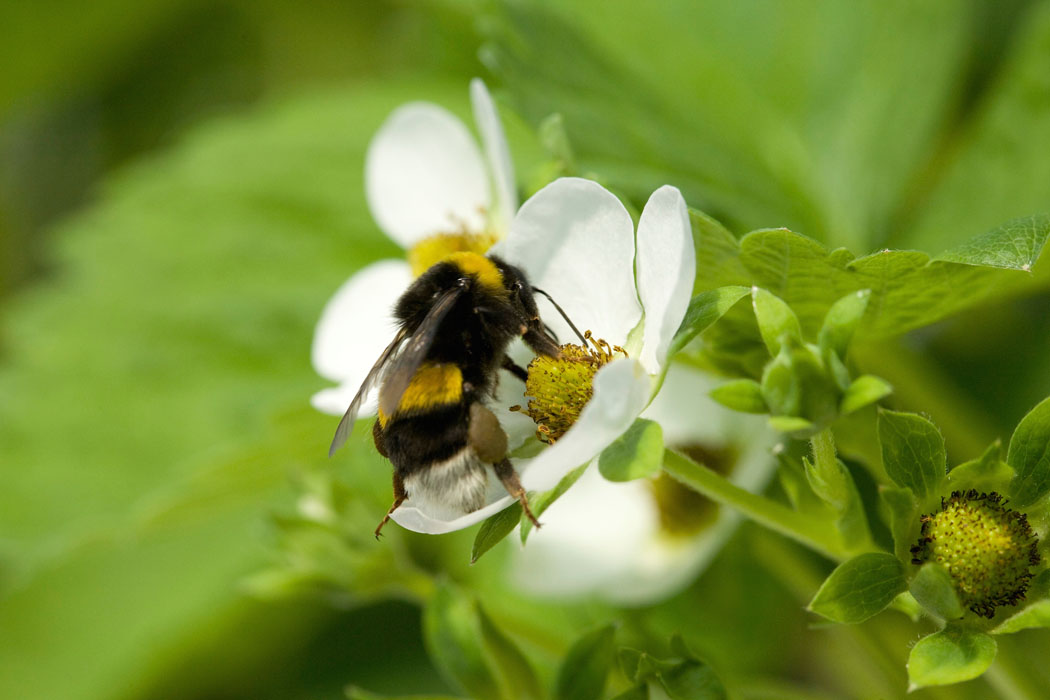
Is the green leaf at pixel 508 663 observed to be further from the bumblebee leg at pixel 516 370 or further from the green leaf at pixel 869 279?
the green leaf at pixel 869 279

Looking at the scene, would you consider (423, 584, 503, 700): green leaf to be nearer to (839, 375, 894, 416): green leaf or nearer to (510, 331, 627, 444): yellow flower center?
(510, 331, 627, 444): yellow flower center

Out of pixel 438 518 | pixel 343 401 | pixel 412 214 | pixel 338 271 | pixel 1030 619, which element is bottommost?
pixel 1030 619

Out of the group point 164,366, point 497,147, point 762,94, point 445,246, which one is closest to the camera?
point 497,147

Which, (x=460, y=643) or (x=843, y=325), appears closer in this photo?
(x=843, y=325)

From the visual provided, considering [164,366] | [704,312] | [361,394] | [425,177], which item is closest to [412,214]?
[425,177]

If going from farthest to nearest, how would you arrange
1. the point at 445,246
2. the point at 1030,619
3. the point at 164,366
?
the point at 164,366 < the point at 445,246 < the point at 1030,619

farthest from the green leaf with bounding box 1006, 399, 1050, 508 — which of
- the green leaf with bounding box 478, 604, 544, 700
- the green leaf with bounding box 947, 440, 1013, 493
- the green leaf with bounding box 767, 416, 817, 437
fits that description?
the green leaf with bounding box 478, 604, 544, 700

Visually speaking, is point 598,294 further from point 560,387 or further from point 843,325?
point 843,325
